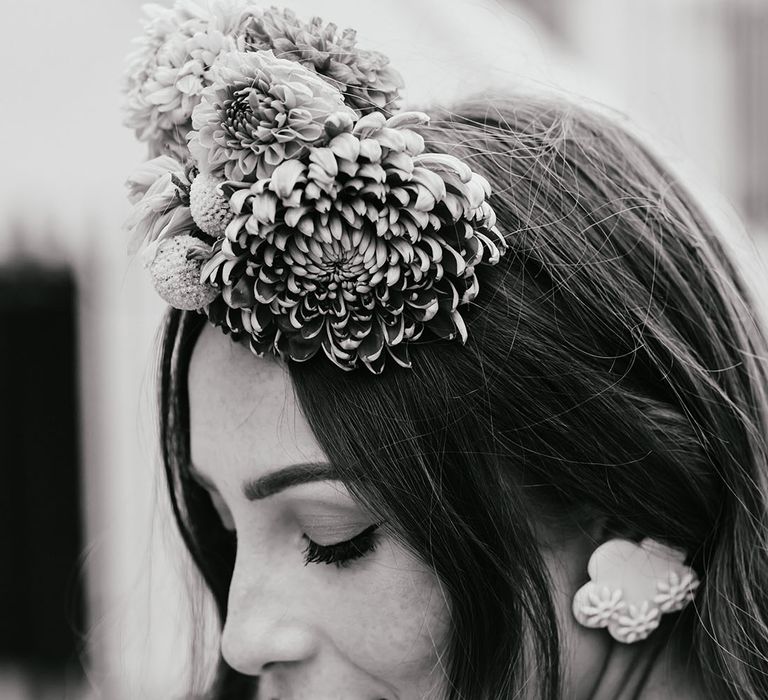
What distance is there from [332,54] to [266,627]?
77cm

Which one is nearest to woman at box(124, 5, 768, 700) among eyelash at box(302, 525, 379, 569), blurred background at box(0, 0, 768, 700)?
eyelash at box(302, 525, 379, 569)

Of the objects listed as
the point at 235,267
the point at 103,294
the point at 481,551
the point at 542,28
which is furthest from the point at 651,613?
the point at 542,28

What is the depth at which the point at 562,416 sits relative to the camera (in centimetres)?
133

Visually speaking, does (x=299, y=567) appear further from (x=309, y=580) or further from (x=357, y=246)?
(x=357, y=246)

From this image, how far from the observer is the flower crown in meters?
1.19

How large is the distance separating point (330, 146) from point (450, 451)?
1.37ft

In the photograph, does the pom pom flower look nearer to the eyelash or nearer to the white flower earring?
the eyelash

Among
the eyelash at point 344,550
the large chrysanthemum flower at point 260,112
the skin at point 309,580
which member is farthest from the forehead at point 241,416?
the large chrysanthemum flower at point 260,112

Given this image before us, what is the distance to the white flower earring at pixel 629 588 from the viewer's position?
53.7 inches

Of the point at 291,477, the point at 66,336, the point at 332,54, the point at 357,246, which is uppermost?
the point at 332,54

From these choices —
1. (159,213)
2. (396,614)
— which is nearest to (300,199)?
(159,213)

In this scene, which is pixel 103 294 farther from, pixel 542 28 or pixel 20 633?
pixel 542 28

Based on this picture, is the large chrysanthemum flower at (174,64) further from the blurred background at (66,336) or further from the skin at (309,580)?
the blurred background at (66,336)

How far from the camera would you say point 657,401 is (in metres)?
1.38
